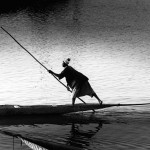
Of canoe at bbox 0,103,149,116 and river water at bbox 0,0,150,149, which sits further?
river water at bbox 0,0,150,149

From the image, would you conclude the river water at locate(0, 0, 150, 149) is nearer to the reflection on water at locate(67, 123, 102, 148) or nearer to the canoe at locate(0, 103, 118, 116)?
the reflection on water at locate(67, 123, 102, 148)

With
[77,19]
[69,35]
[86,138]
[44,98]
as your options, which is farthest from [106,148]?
[77,19]

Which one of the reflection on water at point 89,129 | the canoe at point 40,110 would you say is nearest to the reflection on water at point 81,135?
the reflection on water at point 89,129

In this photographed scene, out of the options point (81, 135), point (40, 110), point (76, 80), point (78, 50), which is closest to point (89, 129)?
point (81, 135)

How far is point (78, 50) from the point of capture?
40.4 m

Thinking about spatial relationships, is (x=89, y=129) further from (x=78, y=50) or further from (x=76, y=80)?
(x=78, y=50)

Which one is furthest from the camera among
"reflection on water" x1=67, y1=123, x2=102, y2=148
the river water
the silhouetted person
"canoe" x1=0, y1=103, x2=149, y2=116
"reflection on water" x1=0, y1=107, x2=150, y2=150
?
the river water

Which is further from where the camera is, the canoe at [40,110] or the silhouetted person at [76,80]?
the canoe at [40,110]

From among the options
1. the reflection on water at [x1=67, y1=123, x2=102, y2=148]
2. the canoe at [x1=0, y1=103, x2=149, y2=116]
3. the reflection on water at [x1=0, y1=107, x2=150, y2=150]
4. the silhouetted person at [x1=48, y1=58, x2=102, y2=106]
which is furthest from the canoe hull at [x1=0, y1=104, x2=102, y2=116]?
the reflection on water at [x1=67, y1=123, x2=102, y2=148]

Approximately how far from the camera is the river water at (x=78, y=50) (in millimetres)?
25094

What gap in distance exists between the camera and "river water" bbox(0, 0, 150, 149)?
25.1 m

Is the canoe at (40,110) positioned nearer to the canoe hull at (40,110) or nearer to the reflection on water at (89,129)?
the canoe hull at (40,110)

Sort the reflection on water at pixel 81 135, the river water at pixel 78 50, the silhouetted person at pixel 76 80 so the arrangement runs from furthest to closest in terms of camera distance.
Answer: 1. the river water at pixel 78 50
2. the silhouetted person at pixel 76 80
3. the reflection on water at pixel 81 135

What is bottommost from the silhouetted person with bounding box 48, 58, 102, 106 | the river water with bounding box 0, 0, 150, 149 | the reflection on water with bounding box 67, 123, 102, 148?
the reflection on water with bounding box 67, 123, 102, 148
